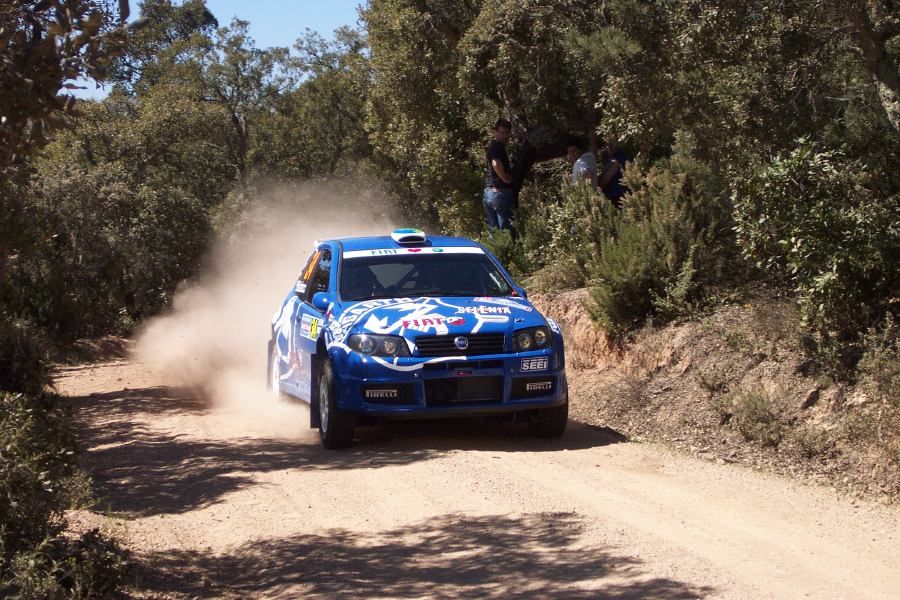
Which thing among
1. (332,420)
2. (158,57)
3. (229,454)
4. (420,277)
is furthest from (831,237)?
(158,57)

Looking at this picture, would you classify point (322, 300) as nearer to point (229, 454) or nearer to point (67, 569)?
point (229, 454)

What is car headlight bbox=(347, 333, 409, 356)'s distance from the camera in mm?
9648

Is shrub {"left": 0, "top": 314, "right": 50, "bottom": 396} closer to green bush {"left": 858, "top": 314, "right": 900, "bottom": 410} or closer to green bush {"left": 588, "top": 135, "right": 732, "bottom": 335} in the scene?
green bush {"left": 588, "top": 135, "right": 732, "bottom": 335}

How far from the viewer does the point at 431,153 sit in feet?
68.4

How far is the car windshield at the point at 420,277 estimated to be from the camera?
10828mm

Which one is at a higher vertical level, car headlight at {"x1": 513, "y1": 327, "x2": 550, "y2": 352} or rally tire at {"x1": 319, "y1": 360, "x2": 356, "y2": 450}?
car headlight at {"x1": 513, "y1": 327, "x2": 550, "y2": 352}

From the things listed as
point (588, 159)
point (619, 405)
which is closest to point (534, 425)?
point (619, 405)

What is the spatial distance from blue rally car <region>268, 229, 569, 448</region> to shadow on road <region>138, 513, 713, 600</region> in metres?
2.25

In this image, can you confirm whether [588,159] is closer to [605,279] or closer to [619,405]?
[605,279]

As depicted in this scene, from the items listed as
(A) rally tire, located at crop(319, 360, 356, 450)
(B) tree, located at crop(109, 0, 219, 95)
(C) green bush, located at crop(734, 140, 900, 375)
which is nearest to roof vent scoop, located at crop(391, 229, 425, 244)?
(A) rally tire, located at crop(319, 360, 356, 450)

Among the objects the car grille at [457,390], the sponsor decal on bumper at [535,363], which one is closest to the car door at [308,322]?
the car grille at [457,390]

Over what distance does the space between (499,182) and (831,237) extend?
8.73 meters

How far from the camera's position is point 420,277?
11000 mm

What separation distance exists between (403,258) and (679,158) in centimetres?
356
